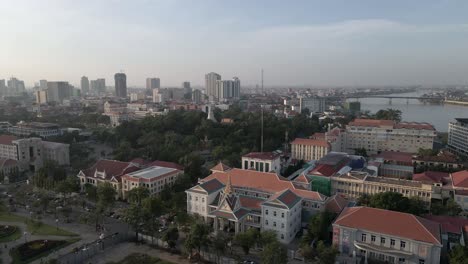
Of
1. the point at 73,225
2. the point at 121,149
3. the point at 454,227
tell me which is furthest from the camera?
the point at 121,149

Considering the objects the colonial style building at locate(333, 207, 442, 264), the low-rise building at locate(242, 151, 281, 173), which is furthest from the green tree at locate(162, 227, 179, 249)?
the low-rise building at locate(242, 151, 281, 173)

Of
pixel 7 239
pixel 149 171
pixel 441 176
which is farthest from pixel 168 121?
pixel 441 176

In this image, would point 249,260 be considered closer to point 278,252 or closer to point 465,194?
point 278,252

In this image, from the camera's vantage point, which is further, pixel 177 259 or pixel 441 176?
pixel 441 176

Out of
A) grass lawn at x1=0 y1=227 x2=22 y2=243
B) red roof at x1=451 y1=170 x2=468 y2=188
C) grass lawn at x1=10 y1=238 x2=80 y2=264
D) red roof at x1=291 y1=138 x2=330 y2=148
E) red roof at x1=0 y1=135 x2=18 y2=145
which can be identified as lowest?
grass lawn at x1=10 y1=238 x2=80 y2=264

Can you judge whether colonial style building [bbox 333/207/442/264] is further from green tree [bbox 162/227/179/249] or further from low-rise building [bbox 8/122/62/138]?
low-rise building [bbox 8/122/62/138]

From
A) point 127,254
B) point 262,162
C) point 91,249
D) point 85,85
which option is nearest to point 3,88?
point 85,85

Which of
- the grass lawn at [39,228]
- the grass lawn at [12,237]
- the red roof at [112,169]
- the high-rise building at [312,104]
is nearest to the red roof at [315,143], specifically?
the red roof at [112,169]

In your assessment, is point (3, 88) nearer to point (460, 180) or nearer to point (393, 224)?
point (460, 180)
